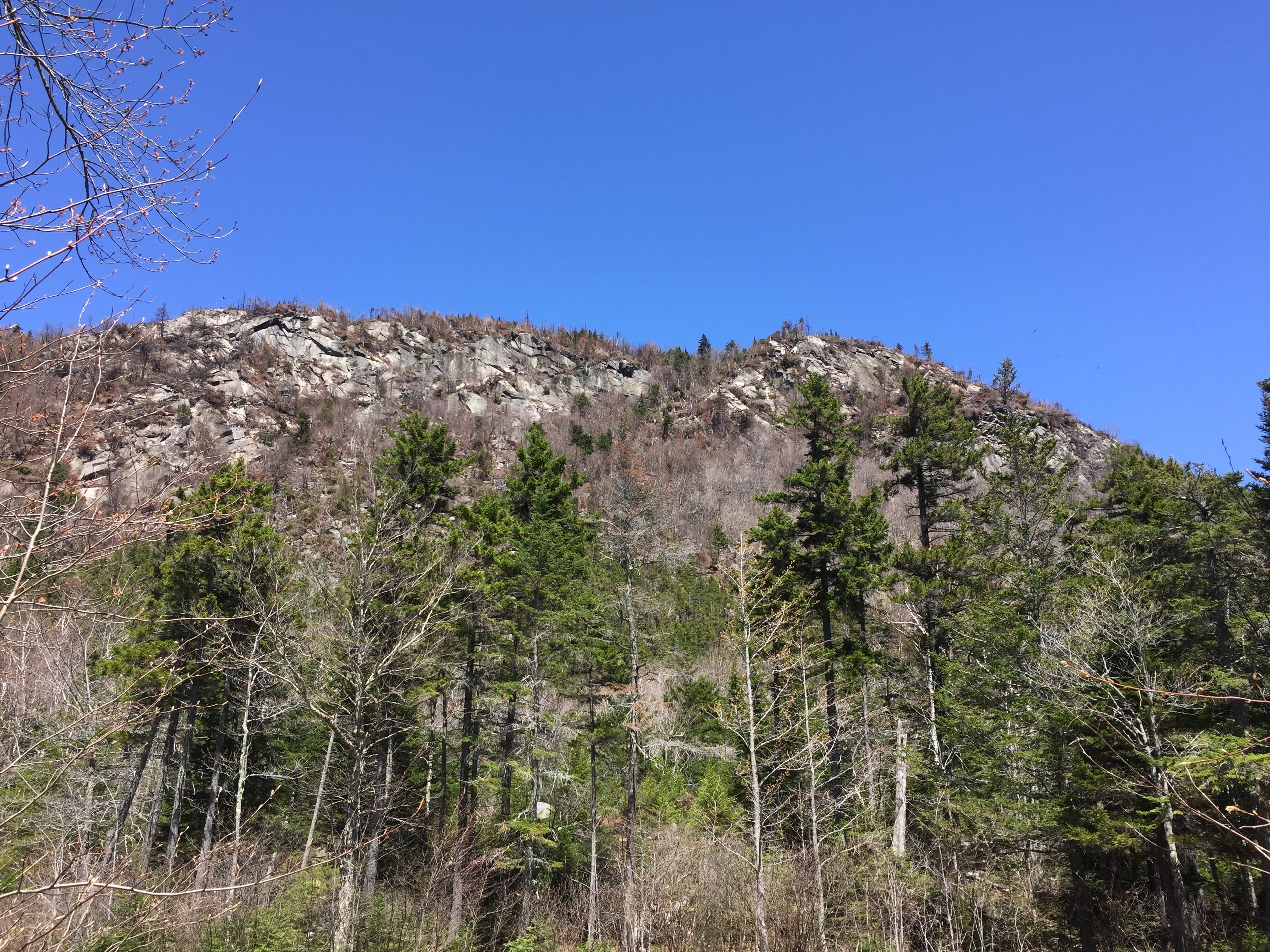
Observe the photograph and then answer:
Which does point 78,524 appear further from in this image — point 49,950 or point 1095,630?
point 1095,630

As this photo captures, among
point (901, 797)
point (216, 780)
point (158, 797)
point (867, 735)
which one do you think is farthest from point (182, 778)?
point (901, 797)

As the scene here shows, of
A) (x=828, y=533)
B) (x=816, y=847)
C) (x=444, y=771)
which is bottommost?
(x=816, y=847)

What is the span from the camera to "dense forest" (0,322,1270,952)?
485 inches

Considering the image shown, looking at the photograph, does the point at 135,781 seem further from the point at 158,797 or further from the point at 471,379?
the point at 471,379

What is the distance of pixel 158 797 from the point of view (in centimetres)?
1878

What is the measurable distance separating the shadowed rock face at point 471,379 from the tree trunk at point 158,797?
181 feet

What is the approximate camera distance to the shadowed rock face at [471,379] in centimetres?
8000

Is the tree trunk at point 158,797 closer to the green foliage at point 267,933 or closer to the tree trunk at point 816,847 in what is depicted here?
the green foliage at point 267,933

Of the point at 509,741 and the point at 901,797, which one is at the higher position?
the point at 509,741

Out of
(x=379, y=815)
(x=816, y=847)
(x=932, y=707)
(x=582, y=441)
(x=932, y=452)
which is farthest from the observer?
(x=582, y=441)

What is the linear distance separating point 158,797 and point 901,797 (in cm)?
2106

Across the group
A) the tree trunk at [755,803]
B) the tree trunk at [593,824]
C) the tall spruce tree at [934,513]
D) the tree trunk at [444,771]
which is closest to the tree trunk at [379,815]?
the tree trunk at [444,771]

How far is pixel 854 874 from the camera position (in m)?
14.9

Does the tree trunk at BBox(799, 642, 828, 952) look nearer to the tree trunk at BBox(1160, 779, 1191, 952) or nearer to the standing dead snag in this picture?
the standing dead snag
